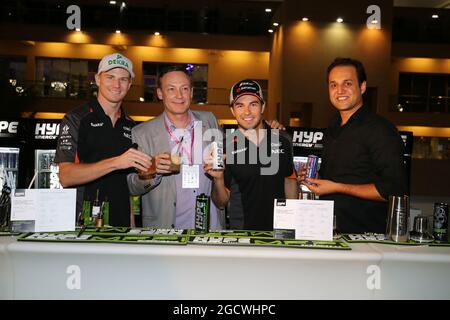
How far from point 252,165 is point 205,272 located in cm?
98

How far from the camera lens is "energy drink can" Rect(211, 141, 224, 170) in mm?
2242

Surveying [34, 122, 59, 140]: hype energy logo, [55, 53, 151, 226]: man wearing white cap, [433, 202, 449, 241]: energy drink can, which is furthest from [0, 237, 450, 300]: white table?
[34, 122, 59, 140]: hype energy logo

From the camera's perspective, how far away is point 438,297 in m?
1.99

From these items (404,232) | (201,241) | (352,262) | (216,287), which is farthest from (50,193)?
(404,232)

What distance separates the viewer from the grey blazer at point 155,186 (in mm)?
2820

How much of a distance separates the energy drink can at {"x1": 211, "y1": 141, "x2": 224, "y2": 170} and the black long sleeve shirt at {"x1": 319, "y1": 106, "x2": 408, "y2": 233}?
30.2 inches

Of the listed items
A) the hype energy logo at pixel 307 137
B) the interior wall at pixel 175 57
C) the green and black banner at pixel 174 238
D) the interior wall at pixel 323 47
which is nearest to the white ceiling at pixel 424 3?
the interior wall at pixel 323 47

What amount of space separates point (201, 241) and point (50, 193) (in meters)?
0.76

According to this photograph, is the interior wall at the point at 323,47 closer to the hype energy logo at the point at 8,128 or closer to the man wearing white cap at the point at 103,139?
the hype energy logo at the point at 8,128

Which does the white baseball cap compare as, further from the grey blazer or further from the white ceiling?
the white ceiling

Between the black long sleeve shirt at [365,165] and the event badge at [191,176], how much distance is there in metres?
0.82

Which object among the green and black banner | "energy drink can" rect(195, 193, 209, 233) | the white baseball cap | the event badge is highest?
the white baseball cap

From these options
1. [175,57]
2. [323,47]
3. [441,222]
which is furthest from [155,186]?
[175,57]

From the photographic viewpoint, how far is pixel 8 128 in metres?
4.55
